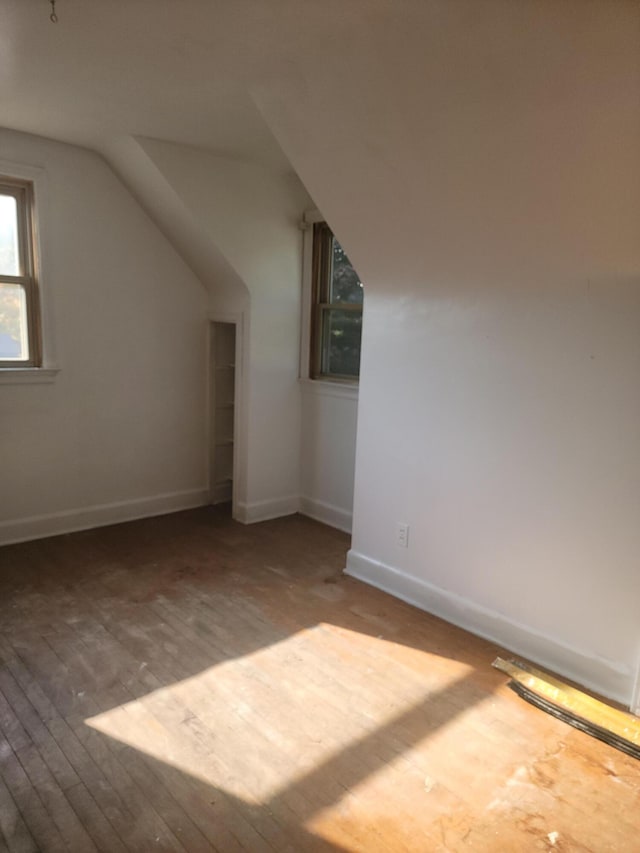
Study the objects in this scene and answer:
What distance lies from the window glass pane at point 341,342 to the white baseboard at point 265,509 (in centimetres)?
102

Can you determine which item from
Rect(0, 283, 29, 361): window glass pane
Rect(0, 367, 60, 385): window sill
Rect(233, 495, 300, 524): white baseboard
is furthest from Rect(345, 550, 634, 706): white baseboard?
Rect(0, 283, 29, 361): window glass pane

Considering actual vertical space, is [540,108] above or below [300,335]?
above

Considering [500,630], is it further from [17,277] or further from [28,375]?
[17,277]

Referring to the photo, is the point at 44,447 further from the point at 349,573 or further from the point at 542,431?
the point at 542,431

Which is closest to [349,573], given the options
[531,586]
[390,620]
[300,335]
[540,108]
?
[390,620]

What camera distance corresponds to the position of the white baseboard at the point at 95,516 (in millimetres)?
3689

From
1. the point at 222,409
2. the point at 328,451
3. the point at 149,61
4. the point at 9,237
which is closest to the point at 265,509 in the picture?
the point at 328,451

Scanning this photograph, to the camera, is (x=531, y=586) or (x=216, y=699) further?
(x=531, y=586)

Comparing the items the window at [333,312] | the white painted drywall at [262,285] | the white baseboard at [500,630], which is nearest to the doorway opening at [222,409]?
the white painted drywall at [262,285]

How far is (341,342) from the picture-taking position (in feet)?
13.4

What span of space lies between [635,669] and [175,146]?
3545 millimetres

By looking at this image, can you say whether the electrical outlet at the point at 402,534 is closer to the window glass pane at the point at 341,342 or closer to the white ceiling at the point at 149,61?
the window glass pane at the point at 341,342

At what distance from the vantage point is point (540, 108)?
1.88 meters

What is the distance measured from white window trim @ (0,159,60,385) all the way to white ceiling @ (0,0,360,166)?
9.3 inches
